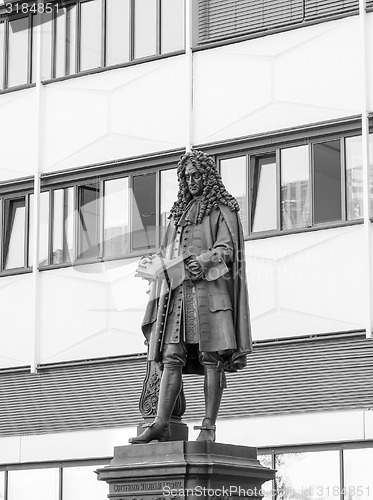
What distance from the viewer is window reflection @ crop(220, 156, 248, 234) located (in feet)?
86.6

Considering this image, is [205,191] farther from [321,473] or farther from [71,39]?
[71,39]

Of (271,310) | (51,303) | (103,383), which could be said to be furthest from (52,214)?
(271,310)

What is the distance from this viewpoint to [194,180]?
1539cm

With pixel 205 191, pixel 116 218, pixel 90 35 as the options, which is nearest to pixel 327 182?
pixel 116 218

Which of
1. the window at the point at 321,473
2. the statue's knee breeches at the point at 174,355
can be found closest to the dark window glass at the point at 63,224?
the window at the point at 321,473

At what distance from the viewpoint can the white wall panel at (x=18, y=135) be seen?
29.2 m

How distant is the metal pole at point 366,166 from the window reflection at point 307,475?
2267mm

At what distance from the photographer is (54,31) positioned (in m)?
29.8

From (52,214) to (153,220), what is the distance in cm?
240

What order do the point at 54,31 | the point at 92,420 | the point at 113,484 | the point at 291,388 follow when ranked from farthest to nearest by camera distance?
the point at 54,31
the point at 92,420
the point at 291,388
the point at 113,484

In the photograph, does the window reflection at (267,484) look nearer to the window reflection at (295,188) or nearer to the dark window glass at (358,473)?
the dark window glass at (358,473)

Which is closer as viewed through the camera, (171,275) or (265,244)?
(171,275)

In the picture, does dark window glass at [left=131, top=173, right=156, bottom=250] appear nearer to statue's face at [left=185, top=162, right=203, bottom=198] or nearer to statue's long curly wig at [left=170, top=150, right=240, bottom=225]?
statue's long curly wig at [left=170, top=150, right=240, bottom=225]

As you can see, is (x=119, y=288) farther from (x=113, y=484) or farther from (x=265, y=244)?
(x=113, y=484)
